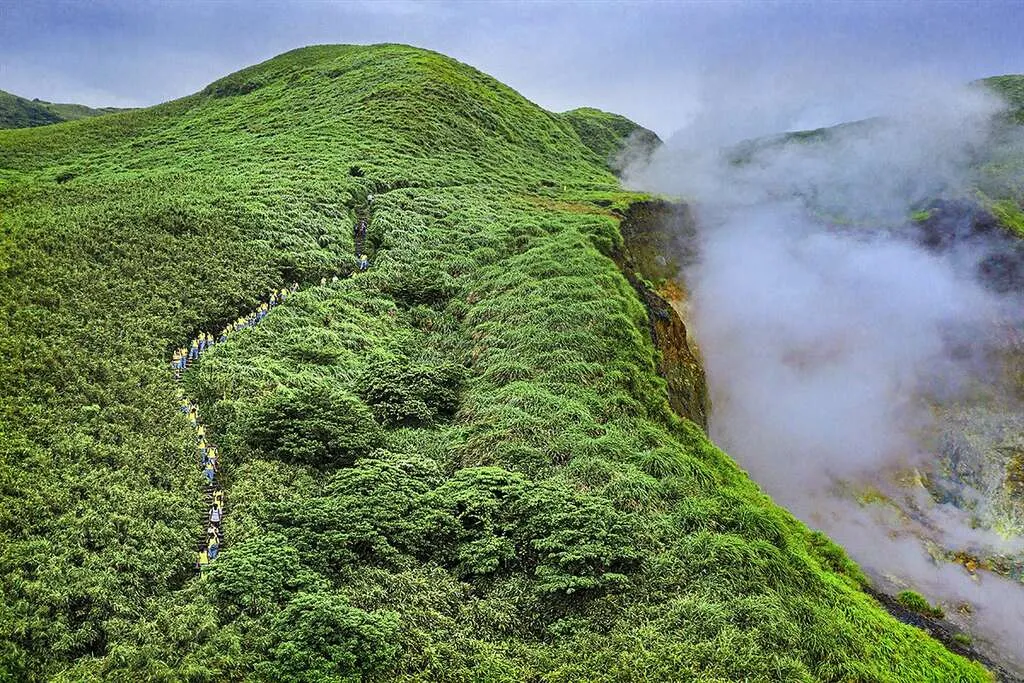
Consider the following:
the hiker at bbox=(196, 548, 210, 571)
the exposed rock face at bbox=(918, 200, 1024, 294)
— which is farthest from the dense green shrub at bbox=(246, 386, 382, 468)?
the exposed rock face at bbox=(918, 200, 1024, 294)

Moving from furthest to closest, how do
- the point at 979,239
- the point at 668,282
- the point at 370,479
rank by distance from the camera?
the point at 979,239 < the point at 668,282 < the point at 370,479

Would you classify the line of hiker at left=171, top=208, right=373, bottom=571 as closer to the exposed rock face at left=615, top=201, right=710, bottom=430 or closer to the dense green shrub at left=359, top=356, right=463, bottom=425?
the dense green shrub at left=359, top=356, right=463, bottom=425

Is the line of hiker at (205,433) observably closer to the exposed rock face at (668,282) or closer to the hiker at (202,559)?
the hiker at (202,559)

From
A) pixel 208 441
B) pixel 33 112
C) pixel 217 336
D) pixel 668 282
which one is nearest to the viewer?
pixel 208 441

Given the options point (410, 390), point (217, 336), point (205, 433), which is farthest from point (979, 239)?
point (205, 433)

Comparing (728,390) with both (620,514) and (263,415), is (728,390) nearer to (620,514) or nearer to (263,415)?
(620,514)

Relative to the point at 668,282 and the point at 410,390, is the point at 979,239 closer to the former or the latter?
the point at 668,282
